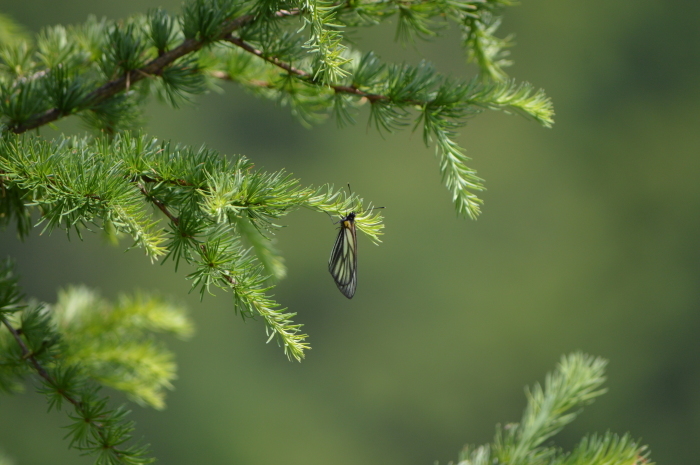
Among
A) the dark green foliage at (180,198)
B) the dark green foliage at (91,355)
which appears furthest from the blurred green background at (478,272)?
the dark green foliage at (180,198)

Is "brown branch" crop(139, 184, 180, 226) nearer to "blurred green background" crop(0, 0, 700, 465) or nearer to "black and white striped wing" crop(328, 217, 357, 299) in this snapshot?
"black and white striped wing" crop(328, 217, 357, 299)

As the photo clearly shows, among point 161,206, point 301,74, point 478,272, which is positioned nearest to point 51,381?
point 161,206

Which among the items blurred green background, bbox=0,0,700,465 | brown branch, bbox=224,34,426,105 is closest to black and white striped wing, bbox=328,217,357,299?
brown branch, bbox=224,34,426,105

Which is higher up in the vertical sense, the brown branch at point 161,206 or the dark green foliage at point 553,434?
the dark green foliage at point 553,434

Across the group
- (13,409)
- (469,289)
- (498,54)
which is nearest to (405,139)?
(469,289)

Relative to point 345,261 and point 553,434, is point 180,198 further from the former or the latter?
point 553,434

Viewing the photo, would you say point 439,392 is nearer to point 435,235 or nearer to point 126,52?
point 435,235

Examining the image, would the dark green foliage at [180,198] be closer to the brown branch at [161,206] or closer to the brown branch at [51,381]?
the brown branch at [161,206]
